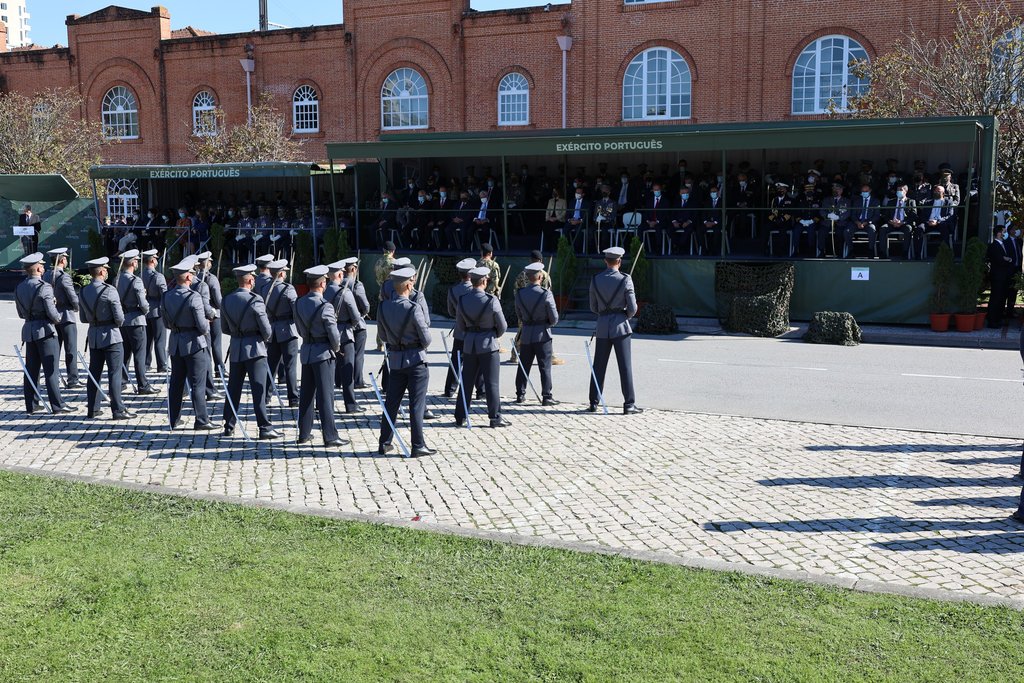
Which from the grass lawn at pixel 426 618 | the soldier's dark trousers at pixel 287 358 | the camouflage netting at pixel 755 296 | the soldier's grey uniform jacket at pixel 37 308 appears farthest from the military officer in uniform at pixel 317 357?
the camouflage netting at pixel 755 296

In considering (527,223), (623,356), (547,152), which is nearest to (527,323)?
(623,356)

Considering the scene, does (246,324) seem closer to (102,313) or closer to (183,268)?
(183,268)

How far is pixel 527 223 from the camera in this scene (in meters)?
26.2

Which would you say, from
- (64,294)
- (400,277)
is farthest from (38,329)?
(400,277)

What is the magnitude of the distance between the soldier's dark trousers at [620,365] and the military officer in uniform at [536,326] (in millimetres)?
610

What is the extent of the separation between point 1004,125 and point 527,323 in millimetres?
15980

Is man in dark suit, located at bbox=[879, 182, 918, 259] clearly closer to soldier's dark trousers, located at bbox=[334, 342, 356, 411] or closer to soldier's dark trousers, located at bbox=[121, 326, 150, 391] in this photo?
soldier's dark trousers, located at bbox=[334, 342, 356, 411]

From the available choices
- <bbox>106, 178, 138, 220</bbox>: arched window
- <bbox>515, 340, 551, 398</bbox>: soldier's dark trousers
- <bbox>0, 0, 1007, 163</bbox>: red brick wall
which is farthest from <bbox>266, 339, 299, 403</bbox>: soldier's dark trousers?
<bbox>0, 0, 1007, 163</bbox>: red brick wall

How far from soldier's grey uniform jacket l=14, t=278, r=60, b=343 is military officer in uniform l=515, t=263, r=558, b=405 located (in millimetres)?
5447

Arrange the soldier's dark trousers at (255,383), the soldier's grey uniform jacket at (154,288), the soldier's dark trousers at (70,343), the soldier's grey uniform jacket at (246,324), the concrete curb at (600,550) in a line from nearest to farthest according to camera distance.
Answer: the concrete curb at (600,550) < the soldier's grey uniform jacket at (246,324) < the soldier's dark trousers at (255,383) < the soldier's dark trousers at (70,343) < the soldier's grey uniform jacket at (154,288)

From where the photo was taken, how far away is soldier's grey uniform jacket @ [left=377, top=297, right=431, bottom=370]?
9.69 meters

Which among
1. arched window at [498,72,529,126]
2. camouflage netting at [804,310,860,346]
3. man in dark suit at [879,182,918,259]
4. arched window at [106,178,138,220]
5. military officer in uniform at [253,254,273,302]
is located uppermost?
arched window at [498,72,529,126]

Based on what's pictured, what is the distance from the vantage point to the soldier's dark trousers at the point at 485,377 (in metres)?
11.1

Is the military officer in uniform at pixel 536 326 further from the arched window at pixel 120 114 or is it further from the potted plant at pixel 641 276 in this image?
the arched window at pixel 120 114
